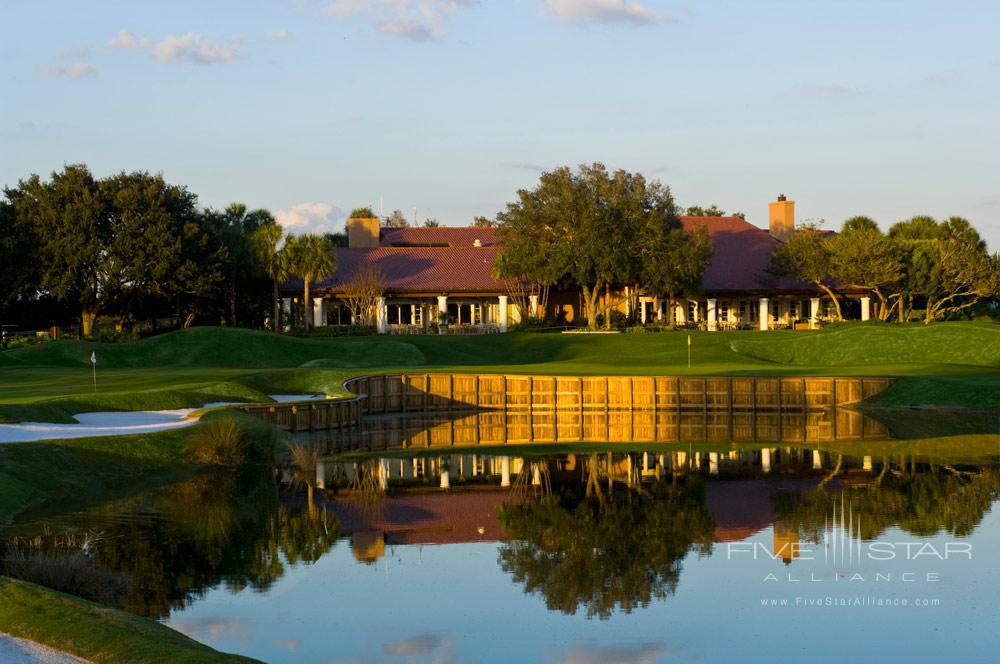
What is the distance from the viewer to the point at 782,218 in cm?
9362

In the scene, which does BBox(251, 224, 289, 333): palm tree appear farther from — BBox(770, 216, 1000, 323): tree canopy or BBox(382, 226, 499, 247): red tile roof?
BBox(770, 216, 1000, 323): tree canopy

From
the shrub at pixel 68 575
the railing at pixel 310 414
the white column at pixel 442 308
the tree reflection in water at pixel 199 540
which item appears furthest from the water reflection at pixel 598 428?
the white column at pixel 442 308

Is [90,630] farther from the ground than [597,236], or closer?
closer

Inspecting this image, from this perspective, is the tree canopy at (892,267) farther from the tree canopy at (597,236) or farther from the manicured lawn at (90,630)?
the manicured lawn at (90,630)

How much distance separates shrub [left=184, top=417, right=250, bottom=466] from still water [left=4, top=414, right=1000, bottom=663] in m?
0.87

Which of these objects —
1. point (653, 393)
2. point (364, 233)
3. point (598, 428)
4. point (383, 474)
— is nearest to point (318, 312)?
point (364, 233)

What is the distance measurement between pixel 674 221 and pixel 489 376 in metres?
29.3

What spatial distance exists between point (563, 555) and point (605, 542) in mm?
1370

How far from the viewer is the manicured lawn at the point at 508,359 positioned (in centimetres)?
4706

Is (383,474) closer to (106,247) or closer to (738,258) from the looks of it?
(106,247)

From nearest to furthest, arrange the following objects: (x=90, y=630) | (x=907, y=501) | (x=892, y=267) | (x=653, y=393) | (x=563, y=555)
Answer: (x=90, y=630), (x=563, y=555), (x=907, y=501), (x=653, y=393), (x=892, y=267)

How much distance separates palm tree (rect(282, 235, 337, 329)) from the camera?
73438 millimetres

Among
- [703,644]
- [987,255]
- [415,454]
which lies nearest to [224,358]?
[415,454]

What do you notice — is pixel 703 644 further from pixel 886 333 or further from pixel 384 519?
pixel 886 333
